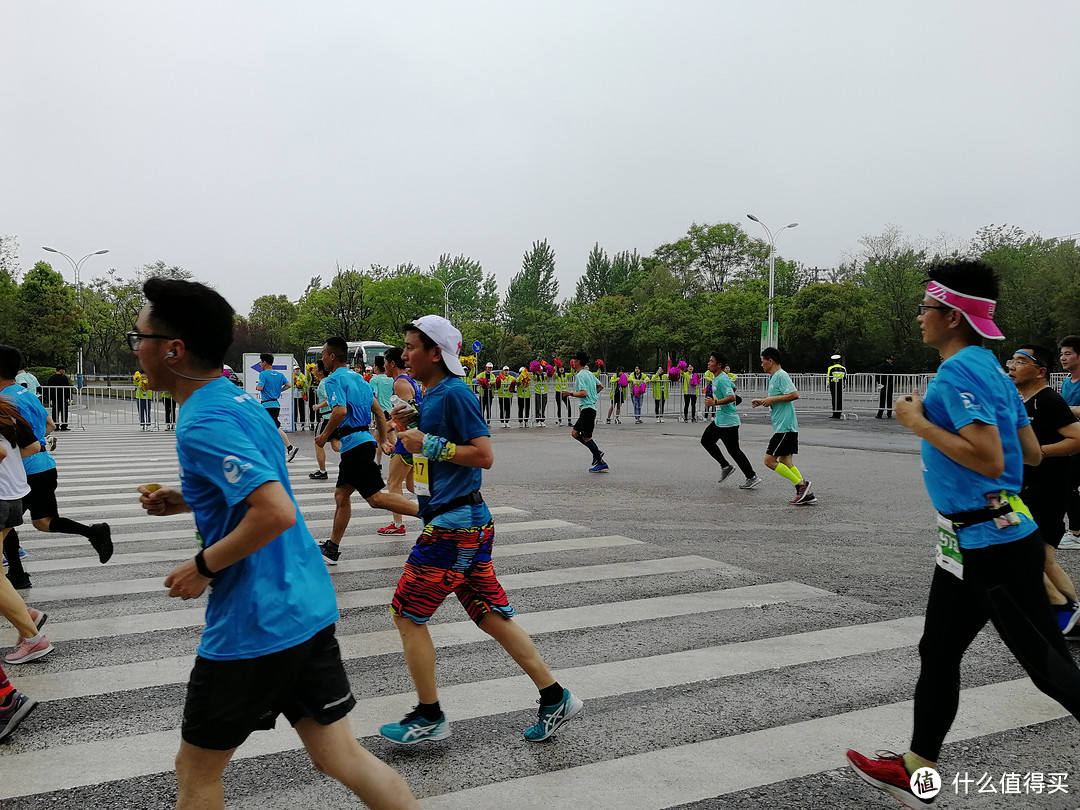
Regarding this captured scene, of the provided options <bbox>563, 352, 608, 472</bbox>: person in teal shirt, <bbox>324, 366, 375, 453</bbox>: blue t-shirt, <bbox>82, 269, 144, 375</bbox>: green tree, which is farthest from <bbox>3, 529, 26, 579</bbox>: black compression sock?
<bbox>82, 269, 144, 375</bbox>: green tree

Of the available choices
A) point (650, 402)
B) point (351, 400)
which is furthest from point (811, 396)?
point (351, 400)

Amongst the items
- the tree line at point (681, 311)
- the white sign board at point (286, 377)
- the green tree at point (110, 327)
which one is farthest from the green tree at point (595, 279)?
the white sign board at point (286, 377)

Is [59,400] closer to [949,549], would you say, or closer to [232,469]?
[232,469]

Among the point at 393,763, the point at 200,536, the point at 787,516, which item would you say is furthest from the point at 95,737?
the point at 787,516

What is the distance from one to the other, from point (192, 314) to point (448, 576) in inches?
65.1

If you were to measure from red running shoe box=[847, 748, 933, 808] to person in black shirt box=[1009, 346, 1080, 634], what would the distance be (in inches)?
101

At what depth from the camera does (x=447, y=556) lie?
11.7 ft

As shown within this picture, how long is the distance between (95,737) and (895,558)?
623 cm

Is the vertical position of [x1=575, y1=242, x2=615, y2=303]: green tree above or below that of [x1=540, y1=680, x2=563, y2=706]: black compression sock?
above

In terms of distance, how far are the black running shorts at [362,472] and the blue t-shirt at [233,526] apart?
4777 millimetres

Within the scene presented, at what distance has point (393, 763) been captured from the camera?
349 centimetres

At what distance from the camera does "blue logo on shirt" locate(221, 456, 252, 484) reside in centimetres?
221

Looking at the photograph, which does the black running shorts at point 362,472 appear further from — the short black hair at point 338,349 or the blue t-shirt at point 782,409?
the blue t-shirt at point 782,409

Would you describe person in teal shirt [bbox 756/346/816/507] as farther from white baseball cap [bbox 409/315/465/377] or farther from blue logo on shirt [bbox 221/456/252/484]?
blue logo on shirt [bbox 221/456/252/484]
